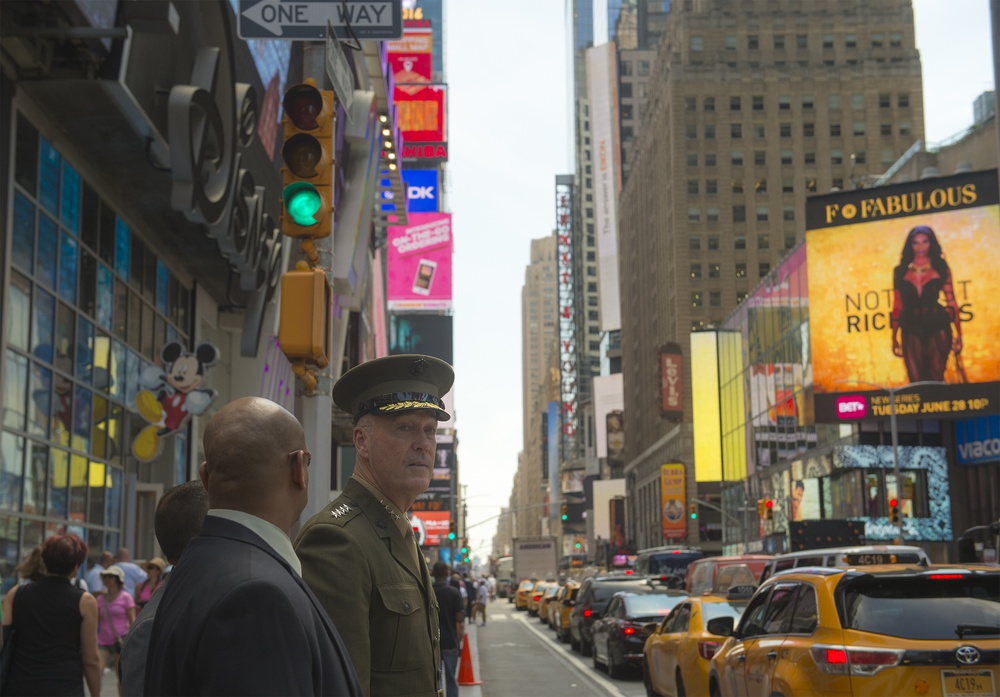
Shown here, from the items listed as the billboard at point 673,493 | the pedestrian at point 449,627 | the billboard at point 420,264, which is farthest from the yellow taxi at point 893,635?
the billboard at point 673,493

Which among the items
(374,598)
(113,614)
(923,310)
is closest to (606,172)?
(923,310)

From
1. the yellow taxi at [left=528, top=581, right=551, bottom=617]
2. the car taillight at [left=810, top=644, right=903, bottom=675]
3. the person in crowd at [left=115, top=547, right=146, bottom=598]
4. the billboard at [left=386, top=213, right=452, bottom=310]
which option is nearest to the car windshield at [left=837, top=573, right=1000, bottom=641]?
the car taillight at [left=810, top=644, right=903, bottom=675]

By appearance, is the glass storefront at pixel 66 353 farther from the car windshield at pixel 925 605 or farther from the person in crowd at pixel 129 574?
the car windshield at pixel 925 605

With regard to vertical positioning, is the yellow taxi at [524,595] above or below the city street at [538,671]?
below

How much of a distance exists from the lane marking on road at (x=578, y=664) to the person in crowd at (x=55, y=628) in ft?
44.0

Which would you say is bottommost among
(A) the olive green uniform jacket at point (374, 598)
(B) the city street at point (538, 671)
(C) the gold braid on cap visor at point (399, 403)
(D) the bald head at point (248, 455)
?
(B) the city street at point (538, 671)

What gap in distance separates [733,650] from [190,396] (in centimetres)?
936

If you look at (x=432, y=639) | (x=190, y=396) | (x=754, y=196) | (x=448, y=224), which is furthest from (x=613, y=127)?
(x=432, y=639)

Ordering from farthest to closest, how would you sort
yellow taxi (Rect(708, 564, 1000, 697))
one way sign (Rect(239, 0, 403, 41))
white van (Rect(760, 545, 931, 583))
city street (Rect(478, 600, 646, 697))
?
city street (Rect(478, 600, 646, 697)) → white van (Rect(760, 545, 931, 583)) → one way sign (Rect(239, 0, 403, 41)) → yellow taxi (Rect(708, 564, 1000, 697))

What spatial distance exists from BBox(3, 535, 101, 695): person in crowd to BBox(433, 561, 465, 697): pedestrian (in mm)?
5705

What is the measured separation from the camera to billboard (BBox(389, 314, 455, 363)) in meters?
107

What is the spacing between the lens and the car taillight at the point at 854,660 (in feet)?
28.5

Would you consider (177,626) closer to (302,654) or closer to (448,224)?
(302,654)

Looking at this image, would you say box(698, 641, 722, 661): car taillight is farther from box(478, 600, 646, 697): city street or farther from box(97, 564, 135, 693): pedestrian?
box(97, 564, 135, 693): pedestrian
